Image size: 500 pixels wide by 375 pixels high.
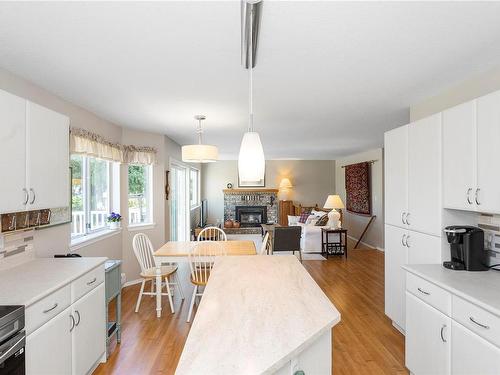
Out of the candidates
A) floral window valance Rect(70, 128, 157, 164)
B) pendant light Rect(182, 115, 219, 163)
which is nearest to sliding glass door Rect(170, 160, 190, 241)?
floral window valance Rect(70, 128, 157, 164)

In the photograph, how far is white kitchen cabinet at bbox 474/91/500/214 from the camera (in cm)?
184

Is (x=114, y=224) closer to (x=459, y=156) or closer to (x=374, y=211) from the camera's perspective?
(x=459, y=156)

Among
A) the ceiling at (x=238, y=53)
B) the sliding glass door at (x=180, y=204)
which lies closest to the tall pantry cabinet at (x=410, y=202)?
the ceiling at (x=238, y=53)

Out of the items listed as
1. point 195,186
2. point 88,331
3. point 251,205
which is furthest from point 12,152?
point 251,205

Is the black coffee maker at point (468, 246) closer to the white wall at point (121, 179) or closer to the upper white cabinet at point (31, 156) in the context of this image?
the upper white cabinet at point (31, 156)

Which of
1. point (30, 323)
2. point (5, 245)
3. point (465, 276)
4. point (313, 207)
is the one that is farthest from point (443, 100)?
point (313, 207)

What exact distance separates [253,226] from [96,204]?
6.17 m

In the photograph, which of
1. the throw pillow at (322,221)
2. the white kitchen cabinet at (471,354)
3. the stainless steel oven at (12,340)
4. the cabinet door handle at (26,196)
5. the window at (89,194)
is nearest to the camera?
the stainless steel oven at (12,340)

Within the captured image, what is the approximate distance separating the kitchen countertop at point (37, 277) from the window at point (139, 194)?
6.91 feet

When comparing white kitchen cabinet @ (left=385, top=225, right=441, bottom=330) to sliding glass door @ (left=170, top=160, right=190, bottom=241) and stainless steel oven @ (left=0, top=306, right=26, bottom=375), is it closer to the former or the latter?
stainless steel oven @ (left=0, top=306, right=26, bottom=375)

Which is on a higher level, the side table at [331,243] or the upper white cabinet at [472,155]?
the upper white cabinet at [472,155]

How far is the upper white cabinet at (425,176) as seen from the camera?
2.39 meters

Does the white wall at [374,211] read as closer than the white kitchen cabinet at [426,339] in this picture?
No

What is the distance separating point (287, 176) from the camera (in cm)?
973
